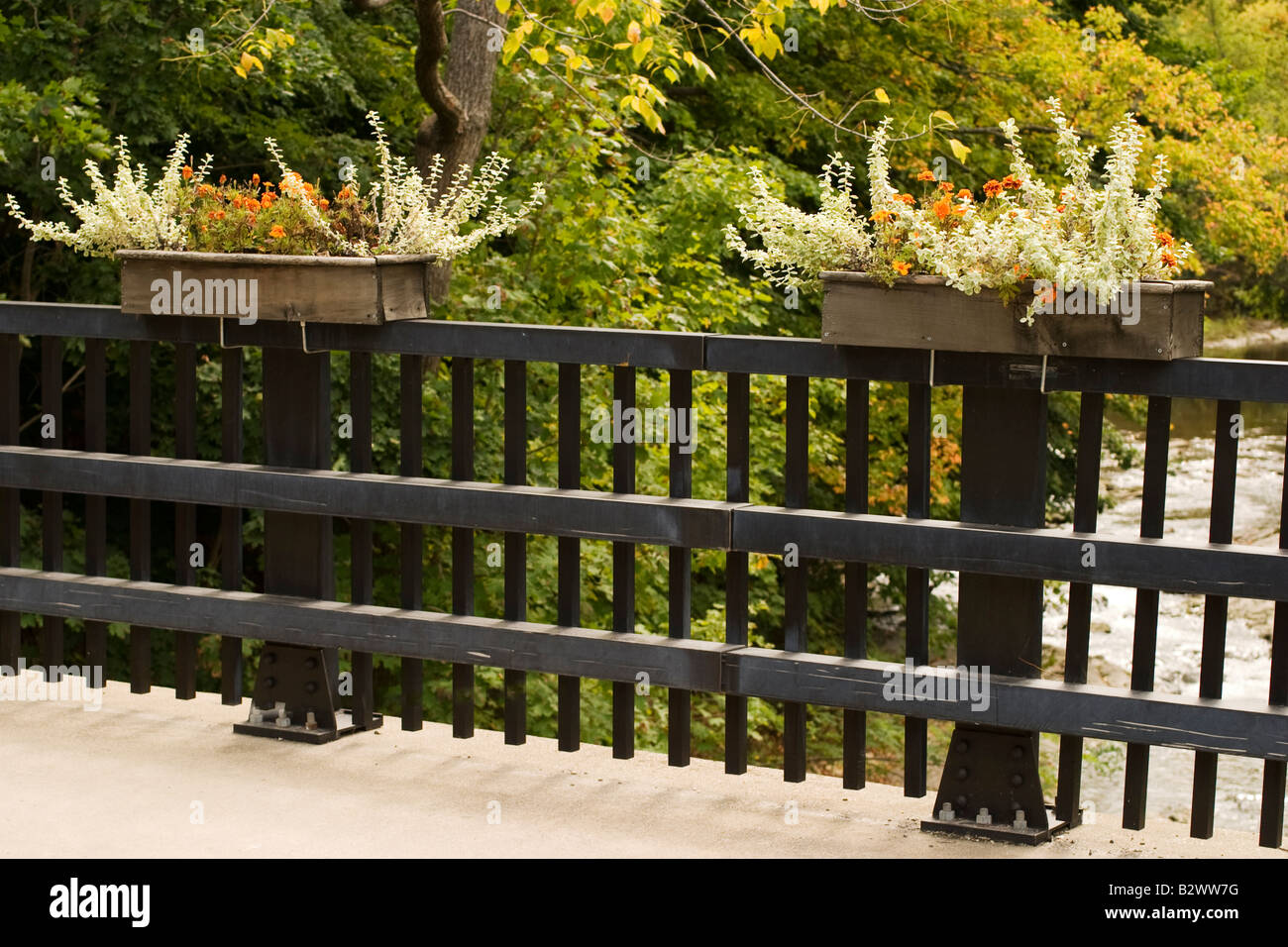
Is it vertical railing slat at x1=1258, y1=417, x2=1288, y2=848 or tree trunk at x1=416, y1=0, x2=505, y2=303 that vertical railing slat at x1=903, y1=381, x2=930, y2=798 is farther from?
tree trunk at x1=416, y1=0, x2=505, y2=303

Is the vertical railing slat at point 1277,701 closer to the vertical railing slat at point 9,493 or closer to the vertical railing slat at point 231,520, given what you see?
the vertical railing slat at point 231,520

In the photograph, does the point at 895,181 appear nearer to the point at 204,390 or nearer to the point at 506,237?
the point at 506,237

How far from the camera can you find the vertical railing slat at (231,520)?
5.17 m

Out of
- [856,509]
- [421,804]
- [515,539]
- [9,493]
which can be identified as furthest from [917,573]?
[9,493]

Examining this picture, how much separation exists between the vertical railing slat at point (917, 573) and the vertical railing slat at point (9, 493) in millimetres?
3241

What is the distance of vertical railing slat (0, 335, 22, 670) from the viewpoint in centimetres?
560

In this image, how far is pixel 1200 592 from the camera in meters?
3.96

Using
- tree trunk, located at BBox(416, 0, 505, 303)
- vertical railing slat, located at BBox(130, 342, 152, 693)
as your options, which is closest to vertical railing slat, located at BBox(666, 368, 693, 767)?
vertical railing slat, located at BBox(130, 342, 152, 693)

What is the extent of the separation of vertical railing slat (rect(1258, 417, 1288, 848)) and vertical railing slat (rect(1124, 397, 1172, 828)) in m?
0.30

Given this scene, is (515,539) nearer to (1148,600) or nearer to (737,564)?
(737,564)

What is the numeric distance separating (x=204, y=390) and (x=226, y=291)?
6.26 m

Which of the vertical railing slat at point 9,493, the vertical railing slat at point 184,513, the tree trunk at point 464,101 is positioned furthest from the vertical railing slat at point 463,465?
the tree trunk at point 464,101

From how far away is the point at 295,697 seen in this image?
16.9 ft
